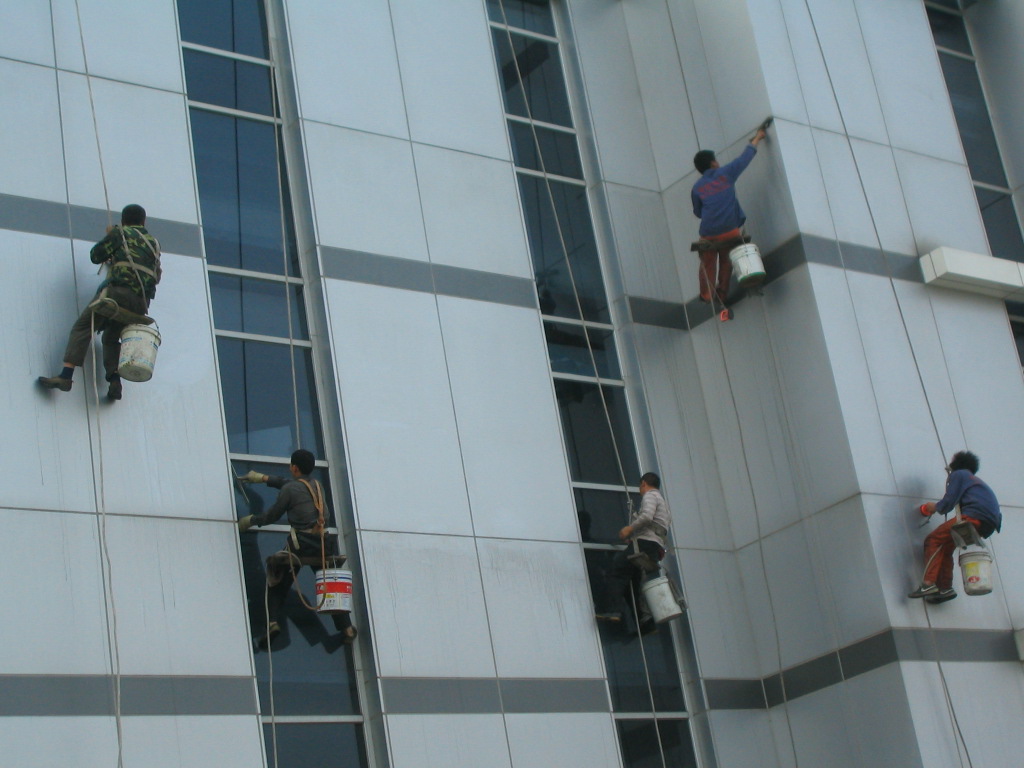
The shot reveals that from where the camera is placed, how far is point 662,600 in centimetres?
1341

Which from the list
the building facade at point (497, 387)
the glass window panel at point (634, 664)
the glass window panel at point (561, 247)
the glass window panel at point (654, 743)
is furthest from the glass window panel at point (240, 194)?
the glass window panel at point (654, 743)

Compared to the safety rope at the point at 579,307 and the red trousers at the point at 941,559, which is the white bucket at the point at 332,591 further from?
the red trousers at the point at 941,559

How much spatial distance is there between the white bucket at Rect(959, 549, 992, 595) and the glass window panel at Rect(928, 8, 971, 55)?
7.89 meters

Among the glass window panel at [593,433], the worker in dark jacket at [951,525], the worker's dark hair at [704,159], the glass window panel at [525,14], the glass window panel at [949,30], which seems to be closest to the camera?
the worker in dark jacket at [951,525]

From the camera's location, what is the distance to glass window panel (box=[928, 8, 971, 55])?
61.1 feet

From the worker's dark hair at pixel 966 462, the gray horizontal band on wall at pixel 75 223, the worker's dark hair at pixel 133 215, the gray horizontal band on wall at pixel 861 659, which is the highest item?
the gray horizontal band on wall at pixel 75 223

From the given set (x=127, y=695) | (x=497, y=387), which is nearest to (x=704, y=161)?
(x=497, y=387)

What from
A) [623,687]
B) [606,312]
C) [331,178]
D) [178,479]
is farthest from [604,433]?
[178,479]

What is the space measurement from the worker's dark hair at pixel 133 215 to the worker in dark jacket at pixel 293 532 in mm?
2234

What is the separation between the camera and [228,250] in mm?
13469

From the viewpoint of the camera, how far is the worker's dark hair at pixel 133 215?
473 inches

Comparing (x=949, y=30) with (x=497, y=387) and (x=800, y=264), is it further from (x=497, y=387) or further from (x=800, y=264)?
(x=497, y=387)

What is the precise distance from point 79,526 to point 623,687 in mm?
5089

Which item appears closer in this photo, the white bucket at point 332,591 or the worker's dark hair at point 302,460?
the white bucket at point 332,591
